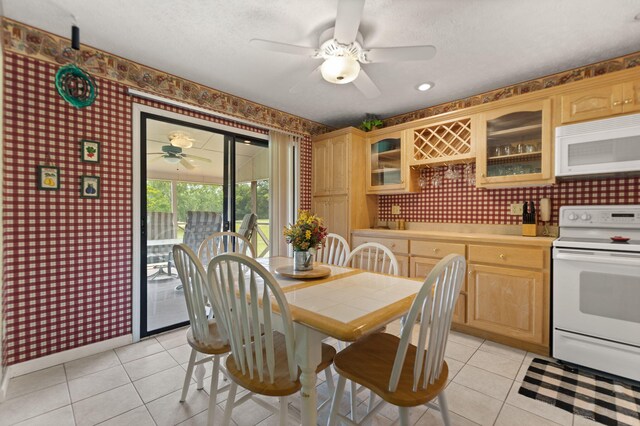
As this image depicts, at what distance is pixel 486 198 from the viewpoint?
3078mm

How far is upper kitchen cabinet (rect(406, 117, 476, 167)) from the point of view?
295cm

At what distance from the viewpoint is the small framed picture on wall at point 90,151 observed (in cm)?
227

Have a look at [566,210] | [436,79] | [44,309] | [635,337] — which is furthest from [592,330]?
[44,309]

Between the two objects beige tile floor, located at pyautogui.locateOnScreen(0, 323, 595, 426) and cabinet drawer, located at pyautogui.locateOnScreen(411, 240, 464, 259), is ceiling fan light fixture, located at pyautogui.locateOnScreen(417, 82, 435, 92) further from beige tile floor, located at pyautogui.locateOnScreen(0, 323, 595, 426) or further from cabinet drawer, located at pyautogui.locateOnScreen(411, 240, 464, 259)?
beige tile floor, located at pyautogui.locateOnScreen(0, 323, 595, 426)

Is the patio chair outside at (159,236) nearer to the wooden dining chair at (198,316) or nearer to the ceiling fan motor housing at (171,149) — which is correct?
the ceiling fan motor housing at (171,149)

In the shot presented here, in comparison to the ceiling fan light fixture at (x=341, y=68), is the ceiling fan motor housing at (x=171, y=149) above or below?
below

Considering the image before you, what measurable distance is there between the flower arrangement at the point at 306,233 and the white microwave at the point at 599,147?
2080 millimetres


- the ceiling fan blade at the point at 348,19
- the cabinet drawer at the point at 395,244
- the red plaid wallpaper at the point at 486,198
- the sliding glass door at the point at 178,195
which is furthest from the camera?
the cabinet drawer at the point at 395,244

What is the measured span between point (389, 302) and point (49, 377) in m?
2.39

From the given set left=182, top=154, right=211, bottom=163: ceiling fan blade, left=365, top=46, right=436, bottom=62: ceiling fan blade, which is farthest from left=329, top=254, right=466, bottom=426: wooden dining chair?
left=182, top=154, right=211, bottom=163: ceiling fan blade

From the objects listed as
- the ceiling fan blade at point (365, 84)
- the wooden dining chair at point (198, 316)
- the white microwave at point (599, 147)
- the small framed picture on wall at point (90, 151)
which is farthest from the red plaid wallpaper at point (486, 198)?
the small framed picture on wall at point (90, 151)

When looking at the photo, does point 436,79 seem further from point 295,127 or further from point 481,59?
point 295,127

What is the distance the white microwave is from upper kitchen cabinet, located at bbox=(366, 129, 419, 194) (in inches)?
53.6

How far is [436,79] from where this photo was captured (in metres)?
2.70
